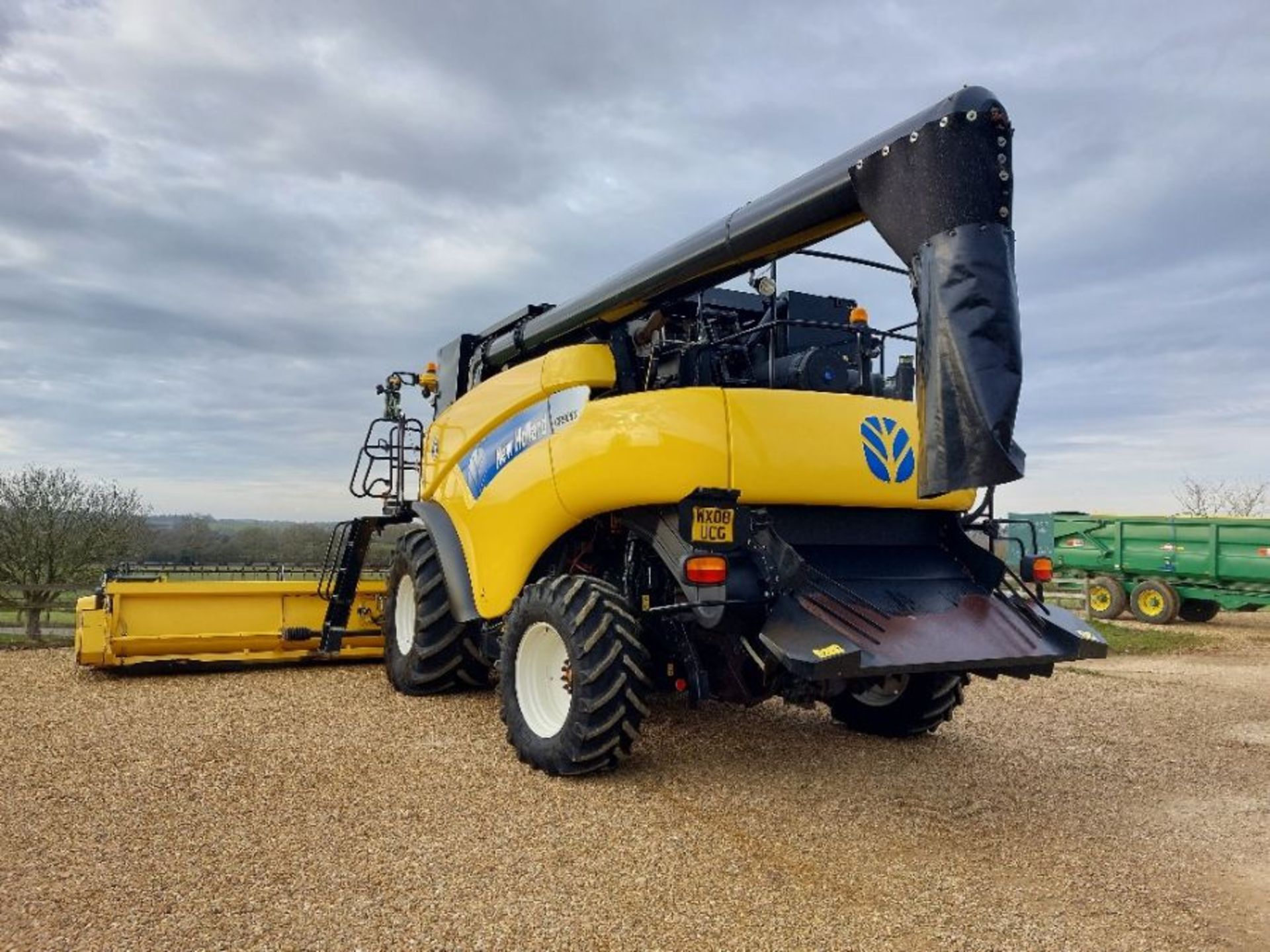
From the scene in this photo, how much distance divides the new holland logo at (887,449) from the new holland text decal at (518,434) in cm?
165

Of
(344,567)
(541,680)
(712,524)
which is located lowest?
(541,680)

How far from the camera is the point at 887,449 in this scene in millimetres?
5270

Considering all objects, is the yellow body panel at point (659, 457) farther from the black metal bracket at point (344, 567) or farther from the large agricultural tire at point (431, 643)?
the black metal bracket at point (344, 567)

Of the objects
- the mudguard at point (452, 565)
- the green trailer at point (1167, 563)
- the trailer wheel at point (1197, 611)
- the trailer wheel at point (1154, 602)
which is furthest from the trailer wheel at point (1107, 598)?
the mudguard at point (452, 565)

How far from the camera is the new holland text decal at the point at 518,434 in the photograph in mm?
5621

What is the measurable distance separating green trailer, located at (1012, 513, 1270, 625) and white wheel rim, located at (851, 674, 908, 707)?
533 inches

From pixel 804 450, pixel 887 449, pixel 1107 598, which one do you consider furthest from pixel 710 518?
pixel 1107 598

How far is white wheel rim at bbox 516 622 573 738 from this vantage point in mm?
5445

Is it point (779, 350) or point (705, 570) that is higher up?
point (779, 350)

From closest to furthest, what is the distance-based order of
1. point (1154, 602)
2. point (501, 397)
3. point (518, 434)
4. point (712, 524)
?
point (712, 524), point (518, 434), point (501, 397), point (1154, 602)

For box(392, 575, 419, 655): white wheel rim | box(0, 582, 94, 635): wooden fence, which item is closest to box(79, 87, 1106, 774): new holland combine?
box(392, 575, 419, 655): white wheel rim

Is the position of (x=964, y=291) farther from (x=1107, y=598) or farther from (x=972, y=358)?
(x=1107, y=598)

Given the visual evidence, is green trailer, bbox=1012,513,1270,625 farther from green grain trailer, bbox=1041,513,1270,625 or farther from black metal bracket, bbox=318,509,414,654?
black metal bracket, bbox=318,509,414,654

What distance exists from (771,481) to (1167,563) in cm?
1577
